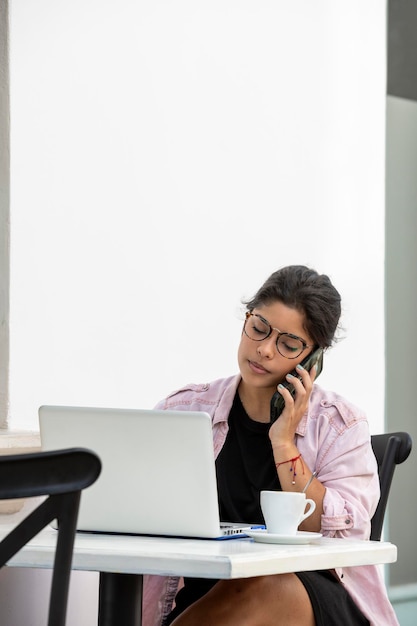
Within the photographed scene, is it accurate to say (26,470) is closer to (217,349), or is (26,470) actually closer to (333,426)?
(333,426)

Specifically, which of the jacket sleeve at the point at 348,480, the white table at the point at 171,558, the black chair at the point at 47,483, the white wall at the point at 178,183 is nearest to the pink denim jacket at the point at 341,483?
the jacket sleeve at the point at 348,480

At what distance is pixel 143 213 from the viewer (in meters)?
3.50

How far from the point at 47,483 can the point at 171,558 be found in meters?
0.42

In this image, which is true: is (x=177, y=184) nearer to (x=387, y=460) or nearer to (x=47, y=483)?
(x=387, y=460)

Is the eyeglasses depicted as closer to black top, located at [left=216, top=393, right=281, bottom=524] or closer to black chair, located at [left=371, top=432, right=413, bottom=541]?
black top, located at [left=216, top=393, right=281, bottom=524]

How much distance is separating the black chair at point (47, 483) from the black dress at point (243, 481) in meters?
1.04

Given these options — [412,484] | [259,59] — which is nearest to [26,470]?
[259,59]

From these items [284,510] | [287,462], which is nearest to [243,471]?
[287,462]

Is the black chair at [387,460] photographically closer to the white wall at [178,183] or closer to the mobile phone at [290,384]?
the mobile phone at [290,384]

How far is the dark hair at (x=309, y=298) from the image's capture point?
257 centimetres

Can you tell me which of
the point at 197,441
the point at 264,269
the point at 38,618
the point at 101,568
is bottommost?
the point at 38,618

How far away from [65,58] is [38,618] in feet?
5.60

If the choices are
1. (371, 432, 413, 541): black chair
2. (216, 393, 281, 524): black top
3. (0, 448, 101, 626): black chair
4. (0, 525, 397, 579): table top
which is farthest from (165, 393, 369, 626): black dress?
(0, 448, 101, 626): black chair

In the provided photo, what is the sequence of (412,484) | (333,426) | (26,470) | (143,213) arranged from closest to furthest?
(26,470) → (333,426) → (143,213) → (412,484)
